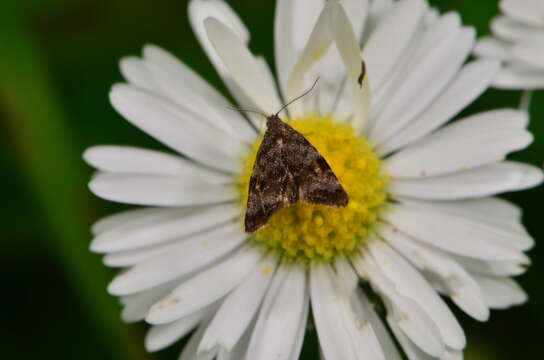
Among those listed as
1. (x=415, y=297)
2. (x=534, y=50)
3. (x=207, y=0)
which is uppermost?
(x=207, y=0)

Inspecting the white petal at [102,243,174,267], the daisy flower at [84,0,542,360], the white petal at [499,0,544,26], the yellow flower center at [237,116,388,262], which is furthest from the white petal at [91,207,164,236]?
the white petal at [499,0,544,26]

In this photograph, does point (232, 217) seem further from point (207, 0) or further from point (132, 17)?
point (132, 17)

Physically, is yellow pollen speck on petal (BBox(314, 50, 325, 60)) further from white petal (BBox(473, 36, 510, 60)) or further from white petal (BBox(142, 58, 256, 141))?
white petal (BBox(473, 36, 510, 60))

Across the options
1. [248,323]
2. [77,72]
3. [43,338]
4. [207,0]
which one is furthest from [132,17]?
[248,323]

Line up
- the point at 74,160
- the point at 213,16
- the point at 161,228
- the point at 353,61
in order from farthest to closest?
1. the point at 74,160
2. the point at 213,16
3. the point at 161,228
4. the point at 353,61

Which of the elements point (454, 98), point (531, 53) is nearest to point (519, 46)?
point (531, 53)

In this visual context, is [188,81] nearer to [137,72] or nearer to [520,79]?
[137,72]
